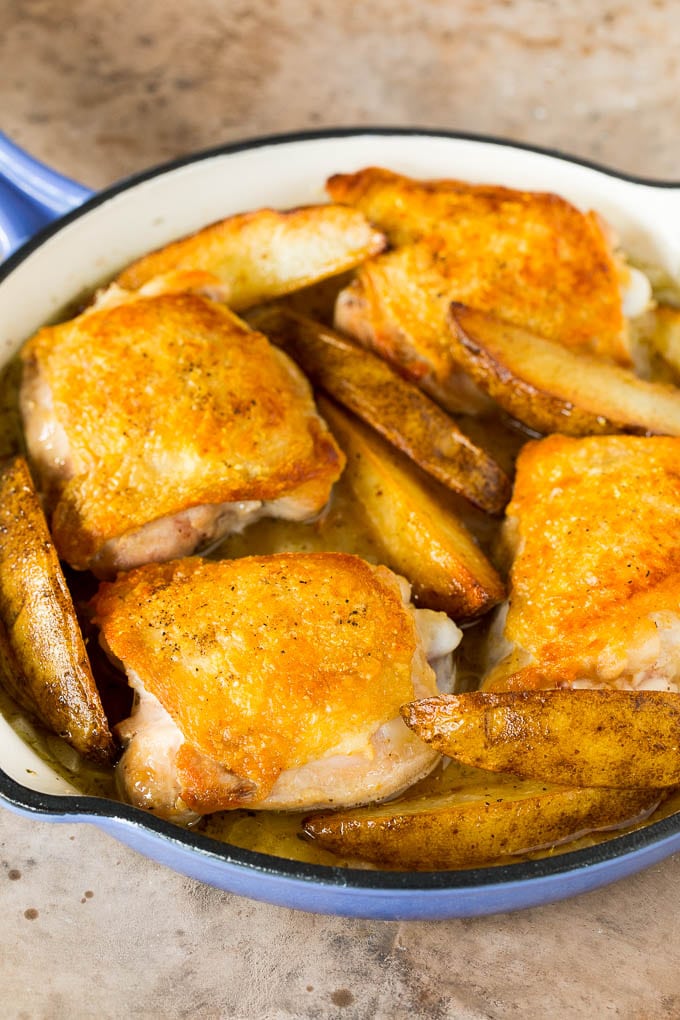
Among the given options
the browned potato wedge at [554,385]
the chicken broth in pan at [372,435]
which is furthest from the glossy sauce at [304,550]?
the browned potato wedge at [554,385]

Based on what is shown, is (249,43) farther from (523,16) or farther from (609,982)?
(609,982)

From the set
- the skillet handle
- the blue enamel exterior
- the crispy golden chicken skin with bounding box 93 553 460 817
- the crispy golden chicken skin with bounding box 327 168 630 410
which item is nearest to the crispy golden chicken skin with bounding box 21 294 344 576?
the crispy golden chicken skin with bounding box 93 553 460 817

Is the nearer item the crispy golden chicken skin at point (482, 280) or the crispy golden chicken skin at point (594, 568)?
the crispy golden chicken skin at point (594, 568)

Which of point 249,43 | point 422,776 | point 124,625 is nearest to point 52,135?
point 249,43

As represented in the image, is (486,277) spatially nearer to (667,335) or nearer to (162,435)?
(667,335)

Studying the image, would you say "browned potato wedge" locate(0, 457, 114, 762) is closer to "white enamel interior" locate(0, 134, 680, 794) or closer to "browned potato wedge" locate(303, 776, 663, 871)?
"browned potato wedge" locate(303, 776, 663, 871)

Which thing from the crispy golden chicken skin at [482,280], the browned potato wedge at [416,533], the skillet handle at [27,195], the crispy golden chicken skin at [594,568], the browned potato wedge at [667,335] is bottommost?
the browned potato wedge at [667,335]

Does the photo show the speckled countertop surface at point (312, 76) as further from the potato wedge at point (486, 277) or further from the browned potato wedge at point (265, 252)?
the potato wedge at point (486, 277)
